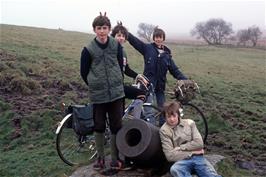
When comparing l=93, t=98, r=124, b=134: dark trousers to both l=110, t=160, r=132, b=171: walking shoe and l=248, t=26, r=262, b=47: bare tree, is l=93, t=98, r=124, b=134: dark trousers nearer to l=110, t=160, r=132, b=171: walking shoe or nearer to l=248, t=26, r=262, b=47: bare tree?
l=110, t=160, r=132, b=171: walking shoe

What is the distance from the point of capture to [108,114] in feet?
20.6

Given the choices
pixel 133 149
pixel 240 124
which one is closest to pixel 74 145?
pixel 133 149

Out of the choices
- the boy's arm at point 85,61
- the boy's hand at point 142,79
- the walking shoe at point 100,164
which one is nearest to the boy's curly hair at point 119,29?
the boy's hand at point 142,79

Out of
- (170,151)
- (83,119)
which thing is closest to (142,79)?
(83,119)

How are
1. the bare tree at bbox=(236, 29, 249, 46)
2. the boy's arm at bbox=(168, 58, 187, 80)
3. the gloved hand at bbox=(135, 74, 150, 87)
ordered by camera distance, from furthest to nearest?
1. the bare tree at bbox=(236, 29, 249, 46)
2. the boy's arm at bbox=(168, 58, 187, 80)
3. the gloved hand at bbox=(135, 74, 150, 87)

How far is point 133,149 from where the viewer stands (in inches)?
244

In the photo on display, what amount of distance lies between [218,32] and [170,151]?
3790 inches

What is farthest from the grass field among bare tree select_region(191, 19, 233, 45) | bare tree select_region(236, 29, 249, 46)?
bare tree select_region(191, 19, 233, 45)

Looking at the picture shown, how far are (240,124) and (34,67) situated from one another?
8.56 meters

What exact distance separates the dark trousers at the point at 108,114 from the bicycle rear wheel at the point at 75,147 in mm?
1070

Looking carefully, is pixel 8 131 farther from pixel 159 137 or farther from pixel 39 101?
pixel 159 137

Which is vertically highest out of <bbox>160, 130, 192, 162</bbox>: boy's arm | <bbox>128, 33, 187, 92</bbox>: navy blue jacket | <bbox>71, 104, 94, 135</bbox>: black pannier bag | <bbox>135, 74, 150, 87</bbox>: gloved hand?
<bbox>128, 33, 187, 92</bbox>: navy blue jacket

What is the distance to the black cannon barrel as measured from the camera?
6.09 m

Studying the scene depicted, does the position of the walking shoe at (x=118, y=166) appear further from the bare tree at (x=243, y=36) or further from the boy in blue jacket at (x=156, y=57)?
the bare tree at (x=243, y=36)
